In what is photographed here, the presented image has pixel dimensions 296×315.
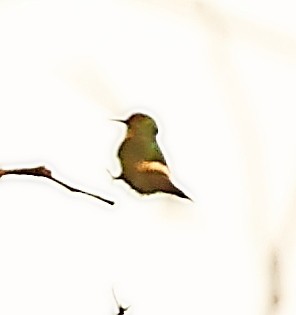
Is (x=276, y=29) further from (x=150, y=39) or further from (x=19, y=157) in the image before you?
(x=19, y=157)

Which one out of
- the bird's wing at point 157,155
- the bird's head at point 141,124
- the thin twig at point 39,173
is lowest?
the thin twig at point 39,173

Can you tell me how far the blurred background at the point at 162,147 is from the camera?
28.0 inches

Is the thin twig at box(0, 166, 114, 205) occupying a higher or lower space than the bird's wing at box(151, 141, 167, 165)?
lower

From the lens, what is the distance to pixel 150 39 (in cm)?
77

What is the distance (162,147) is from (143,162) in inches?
1.2

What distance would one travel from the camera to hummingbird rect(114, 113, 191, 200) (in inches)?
28.5

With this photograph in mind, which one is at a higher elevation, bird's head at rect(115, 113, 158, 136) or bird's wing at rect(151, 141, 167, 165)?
bird's head at rect(115, 113, 158, 136)

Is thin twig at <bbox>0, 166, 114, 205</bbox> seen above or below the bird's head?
below

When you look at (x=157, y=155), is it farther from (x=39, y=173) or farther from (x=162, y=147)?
(x=39, y=173)

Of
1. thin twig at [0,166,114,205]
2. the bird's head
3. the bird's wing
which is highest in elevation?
the bird's head

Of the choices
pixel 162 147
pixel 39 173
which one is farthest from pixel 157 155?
pixel 39 173

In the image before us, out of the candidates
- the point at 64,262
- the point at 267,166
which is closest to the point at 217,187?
the point at 267,166

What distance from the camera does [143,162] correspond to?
723mm

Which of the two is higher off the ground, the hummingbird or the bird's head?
the bird's head
